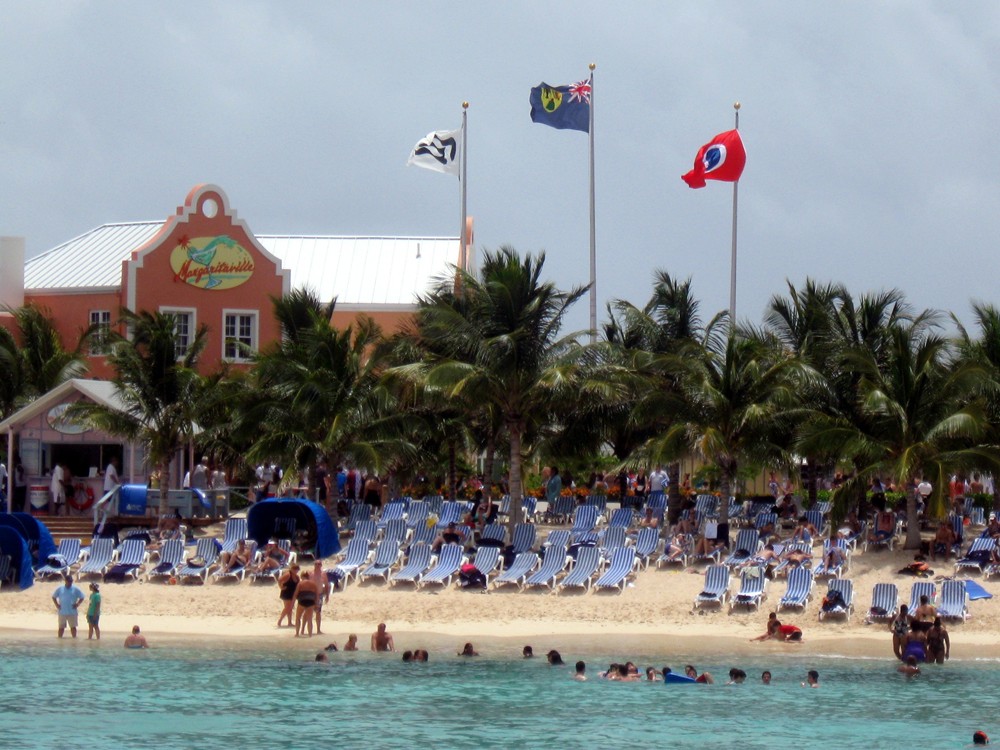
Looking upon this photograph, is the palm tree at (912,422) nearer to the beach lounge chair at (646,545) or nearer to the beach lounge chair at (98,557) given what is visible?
the beach lounge chair at (646,545)

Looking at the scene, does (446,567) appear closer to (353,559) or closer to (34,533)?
(353,559)

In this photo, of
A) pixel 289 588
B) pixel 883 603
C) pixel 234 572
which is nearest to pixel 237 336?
pixel 234 572

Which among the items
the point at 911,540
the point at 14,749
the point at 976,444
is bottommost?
the point at 14,749

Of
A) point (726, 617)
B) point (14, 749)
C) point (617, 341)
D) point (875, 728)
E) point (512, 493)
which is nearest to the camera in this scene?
point (14, 749)

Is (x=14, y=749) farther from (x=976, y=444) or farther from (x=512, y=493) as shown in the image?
(x=976, y=444)

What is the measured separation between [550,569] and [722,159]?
15.4 meters

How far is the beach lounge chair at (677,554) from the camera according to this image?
29141 mm

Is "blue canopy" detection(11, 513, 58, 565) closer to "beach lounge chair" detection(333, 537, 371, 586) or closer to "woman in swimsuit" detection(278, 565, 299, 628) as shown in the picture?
"beach lounge chair" detection(333, 537, 371, 586)

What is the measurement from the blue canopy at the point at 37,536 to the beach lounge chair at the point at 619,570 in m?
10.7

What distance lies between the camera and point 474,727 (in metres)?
20.1

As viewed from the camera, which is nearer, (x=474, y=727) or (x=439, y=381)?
(x=474, y=727)

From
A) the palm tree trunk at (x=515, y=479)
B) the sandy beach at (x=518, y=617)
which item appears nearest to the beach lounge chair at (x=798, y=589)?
the sandy beach at (x=518, y=617)

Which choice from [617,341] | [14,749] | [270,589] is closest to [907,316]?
[617,341]

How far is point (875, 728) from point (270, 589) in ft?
41.0
